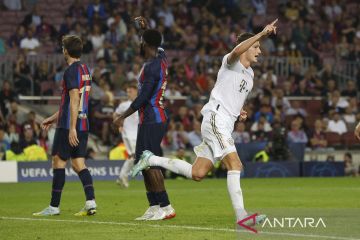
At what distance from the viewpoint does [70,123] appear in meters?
14.2

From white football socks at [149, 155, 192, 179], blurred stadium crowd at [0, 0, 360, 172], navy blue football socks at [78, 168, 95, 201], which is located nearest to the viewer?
white football socks at [149, 155, 192, 179]

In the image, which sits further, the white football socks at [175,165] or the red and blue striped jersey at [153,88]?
the red and blue striped jersey at [153,88]

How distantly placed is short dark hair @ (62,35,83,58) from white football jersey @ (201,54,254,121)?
8.32ft

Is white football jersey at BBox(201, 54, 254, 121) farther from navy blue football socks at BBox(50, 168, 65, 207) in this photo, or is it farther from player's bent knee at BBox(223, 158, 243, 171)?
navy blue football socks at BBox(50, 168, 65, 207)

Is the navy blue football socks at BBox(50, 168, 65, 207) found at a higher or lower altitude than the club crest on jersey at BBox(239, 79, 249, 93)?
lower

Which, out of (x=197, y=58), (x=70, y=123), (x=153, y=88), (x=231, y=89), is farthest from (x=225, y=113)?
(x=197, y=58)

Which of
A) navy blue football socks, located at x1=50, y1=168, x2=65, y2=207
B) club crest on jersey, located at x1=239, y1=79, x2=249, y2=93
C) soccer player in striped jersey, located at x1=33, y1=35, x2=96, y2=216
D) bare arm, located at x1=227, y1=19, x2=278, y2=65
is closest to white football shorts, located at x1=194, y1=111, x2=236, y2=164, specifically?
club crest on jersey, located at x1=239, y1=79, x2=249, y2=93

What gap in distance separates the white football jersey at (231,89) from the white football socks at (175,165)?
0.74 meters

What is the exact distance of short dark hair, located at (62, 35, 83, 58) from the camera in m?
14.4

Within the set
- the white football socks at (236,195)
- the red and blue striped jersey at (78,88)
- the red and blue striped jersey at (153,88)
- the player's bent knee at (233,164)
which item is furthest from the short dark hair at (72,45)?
the white football socks at (236,195)

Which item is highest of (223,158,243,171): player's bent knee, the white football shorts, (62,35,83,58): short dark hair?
(62,35,83,58): short dark hair

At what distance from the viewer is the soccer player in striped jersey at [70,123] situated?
14.3m

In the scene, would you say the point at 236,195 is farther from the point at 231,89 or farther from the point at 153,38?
the point at 153,38

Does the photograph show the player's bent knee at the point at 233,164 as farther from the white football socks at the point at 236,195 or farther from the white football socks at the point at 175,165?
the white football socks at the point at 175,165
